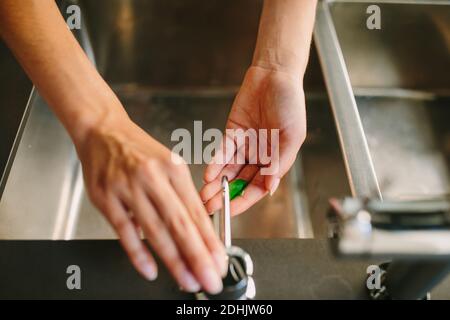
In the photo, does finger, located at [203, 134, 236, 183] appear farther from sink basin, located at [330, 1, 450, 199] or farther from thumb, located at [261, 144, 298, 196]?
sink basin, located at [330, 1, 450, 199]

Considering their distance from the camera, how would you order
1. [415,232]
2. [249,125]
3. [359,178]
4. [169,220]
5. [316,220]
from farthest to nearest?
[316,220] → [249,125] → [359,178] → [169,220] → [415,232]

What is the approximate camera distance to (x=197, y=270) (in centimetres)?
38

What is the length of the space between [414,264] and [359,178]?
23 cm

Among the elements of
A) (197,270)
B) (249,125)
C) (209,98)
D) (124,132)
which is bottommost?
(197,270)

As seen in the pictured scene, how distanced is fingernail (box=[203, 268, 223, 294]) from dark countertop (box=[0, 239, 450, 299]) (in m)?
0.09

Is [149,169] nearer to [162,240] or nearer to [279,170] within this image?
[162,240]

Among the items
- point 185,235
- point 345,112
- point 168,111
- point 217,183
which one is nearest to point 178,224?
point 185,235

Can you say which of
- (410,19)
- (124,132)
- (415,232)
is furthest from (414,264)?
(410,19)

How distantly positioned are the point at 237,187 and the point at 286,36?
0.28 metres

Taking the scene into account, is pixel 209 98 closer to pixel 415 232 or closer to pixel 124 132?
pixel 124 132

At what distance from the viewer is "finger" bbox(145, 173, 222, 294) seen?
0.37 meters

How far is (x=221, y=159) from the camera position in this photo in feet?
2.17
